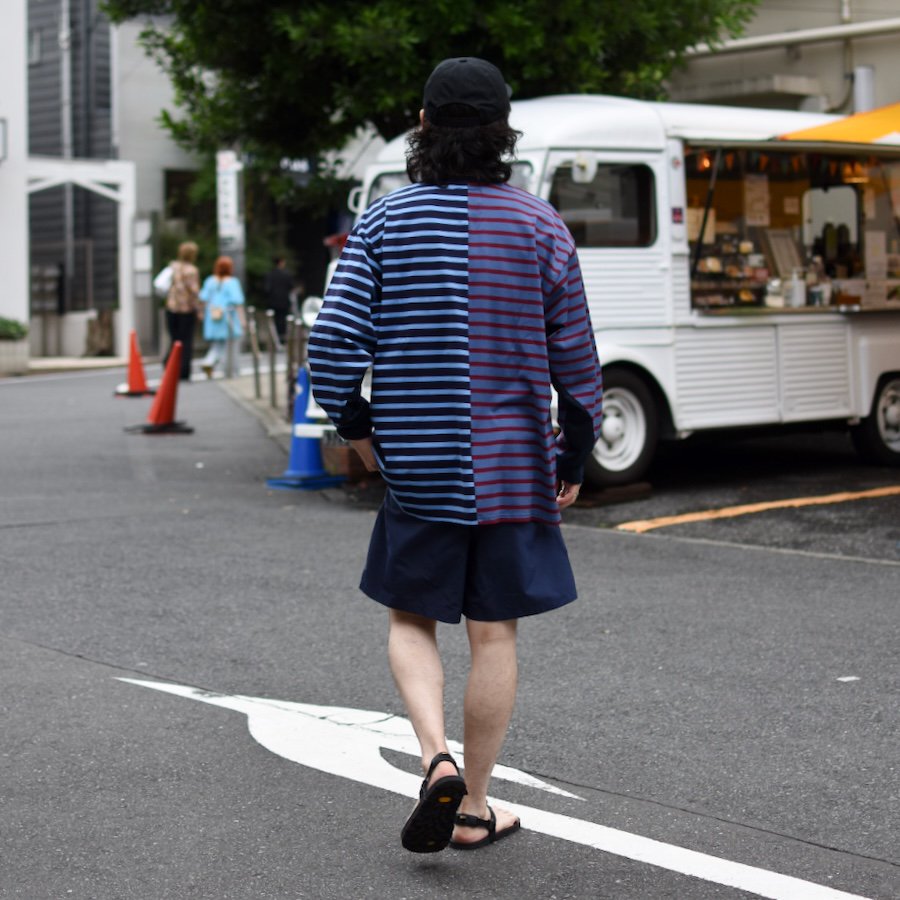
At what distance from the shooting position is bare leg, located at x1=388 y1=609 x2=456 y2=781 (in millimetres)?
3830

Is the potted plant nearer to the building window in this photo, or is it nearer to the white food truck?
the building window

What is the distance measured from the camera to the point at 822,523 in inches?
372

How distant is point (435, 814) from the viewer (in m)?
3.62

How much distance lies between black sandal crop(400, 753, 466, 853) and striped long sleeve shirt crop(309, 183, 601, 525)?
613 millimetres

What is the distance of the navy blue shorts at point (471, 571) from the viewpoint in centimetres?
384

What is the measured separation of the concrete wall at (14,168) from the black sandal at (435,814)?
24.7m

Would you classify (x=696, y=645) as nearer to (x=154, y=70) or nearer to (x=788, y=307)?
(x=788, y=307)

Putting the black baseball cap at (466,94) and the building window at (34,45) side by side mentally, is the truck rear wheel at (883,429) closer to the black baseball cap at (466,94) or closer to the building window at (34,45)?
the black baseball cap at (466,94)

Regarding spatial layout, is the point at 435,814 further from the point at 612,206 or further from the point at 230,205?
the point at 230,205

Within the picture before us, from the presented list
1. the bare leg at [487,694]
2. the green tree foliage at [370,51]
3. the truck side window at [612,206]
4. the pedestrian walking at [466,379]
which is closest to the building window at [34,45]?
the green tree foliage at [370,51]

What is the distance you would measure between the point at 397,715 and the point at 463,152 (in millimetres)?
2132

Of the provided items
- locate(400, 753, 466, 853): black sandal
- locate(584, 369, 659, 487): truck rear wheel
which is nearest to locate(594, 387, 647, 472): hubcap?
→ locate(584, 369, 659, 487): truck rear wheel

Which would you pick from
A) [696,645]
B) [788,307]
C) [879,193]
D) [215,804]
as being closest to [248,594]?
[696,645]

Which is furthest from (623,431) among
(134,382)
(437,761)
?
(134,382)
